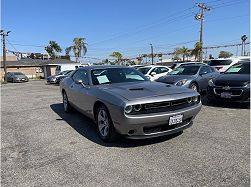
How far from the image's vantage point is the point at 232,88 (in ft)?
24.1

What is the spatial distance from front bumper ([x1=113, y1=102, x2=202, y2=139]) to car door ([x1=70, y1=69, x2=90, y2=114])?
142cm

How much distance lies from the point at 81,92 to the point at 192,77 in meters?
5.14

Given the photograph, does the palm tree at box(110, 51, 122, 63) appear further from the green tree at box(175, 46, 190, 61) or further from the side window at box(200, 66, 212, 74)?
the side window at box(200, 66, 212, 74)

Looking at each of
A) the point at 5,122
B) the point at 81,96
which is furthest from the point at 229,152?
the point at 5,122

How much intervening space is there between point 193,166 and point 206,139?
1.25m

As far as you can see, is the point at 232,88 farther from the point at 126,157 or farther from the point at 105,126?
the point at 126,157

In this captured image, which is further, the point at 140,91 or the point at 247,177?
the point at 140,91

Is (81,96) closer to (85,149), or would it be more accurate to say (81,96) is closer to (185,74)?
(85,149)

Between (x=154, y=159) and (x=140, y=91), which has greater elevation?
(x=140, y=91)

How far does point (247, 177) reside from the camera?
3.19 meters

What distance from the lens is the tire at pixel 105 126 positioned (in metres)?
4.45

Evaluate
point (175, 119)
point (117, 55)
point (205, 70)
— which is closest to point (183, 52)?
point (117, 55)

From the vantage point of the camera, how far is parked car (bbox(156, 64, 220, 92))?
363 inches

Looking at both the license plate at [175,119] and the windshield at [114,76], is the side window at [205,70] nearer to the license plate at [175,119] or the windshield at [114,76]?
the windshield at [114,76]
